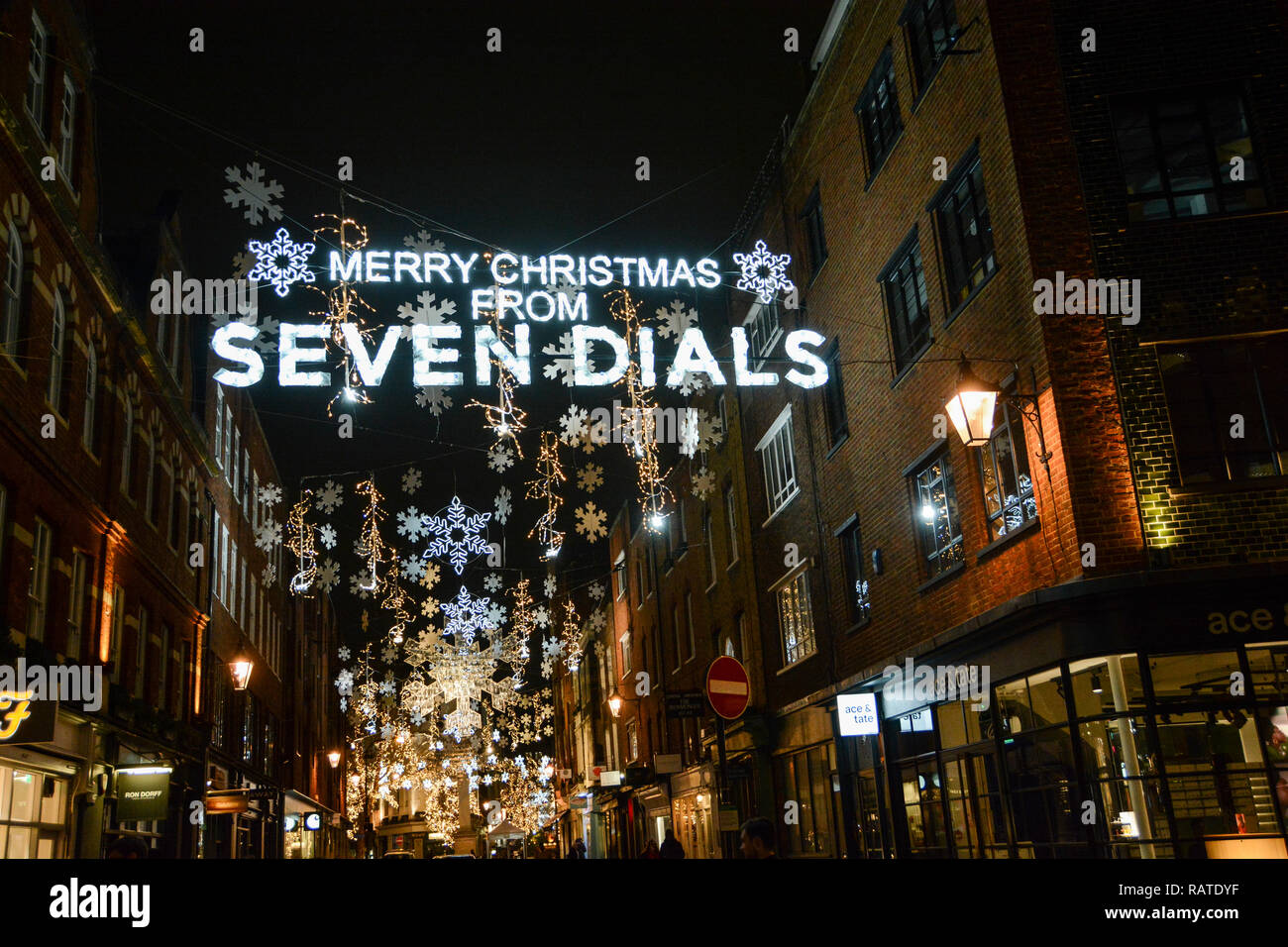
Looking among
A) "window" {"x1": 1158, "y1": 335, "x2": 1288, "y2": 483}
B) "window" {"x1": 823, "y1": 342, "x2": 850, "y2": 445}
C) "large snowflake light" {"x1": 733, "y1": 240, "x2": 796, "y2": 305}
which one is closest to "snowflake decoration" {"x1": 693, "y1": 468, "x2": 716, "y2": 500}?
"window" {"x1": 823, "y1": 342, "x2": 850, "y2": 445}

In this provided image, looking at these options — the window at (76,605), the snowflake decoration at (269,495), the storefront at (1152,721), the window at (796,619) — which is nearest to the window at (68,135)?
the window at (76,605)

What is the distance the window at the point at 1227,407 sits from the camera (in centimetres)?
1191

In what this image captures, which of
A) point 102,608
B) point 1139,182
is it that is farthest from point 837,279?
point 102,608

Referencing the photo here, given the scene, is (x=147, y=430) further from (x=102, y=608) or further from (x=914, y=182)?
(x=914, y=182)

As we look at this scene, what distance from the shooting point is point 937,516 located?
1577 cm

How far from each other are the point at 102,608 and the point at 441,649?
27.1 metres

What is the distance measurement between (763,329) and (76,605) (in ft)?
48.0

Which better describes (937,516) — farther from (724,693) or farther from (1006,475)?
(724,693)

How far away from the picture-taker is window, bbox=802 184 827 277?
2052 centimetres

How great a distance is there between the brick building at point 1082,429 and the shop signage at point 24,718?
11.2m

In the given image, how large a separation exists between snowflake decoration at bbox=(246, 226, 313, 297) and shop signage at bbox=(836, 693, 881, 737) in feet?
33.6

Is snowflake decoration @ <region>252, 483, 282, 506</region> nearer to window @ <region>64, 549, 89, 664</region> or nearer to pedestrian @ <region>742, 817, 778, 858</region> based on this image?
window @ <region>64, 549, 89, 664</region>

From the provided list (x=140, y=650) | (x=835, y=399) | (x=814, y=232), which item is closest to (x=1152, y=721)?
(x=835, y=399)
